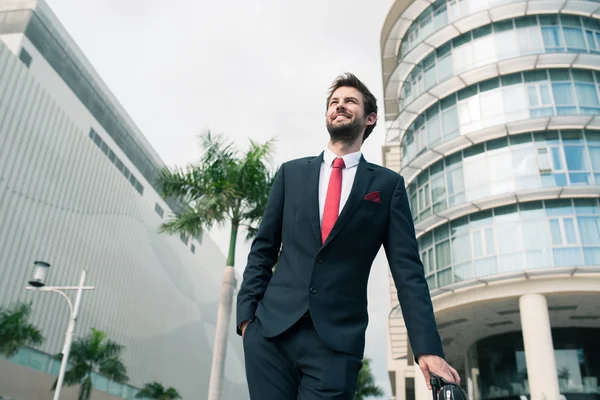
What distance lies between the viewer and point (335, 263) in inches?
86.0

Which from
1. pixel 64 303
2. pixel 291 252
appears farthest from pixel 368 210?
pixel 64 303

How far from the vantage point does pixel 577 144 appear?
20781mm

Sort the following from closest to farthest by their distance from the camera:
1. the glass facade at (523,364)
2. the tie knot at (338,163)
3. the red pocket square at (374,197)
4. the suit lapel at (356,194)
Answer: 1. the suit lapel at (356,194)
2. the red pocket square at (374,197)
3. the tie knot at (338,163)
4. the glass facade at (523,364)

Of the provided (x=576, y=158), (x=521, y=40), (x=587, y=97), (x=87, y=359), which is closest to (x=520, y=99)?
(x=587, y=97)

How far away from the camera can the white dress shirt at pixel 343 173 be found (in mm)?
2348

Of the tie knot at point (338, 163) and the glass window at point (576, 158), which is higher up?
the glass window at point (576, 158)

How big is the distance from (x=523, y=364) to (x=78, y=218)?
32626mm

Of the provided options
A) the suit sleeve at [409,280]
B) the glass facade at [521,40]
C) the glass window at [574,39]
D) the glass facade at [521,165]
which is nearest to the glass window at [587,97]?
the glass facade at [521,165]

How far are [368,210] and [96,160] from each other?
45.8 meters

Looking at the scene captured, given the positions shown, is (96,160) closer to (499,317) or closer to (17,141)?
(17,141)

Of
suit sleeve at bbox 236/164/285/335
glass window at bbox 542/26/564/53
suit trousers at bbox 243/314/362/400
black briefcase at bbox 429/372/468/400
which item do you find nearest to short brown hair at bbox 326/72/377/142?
suit sleeve at bbox 236/164/285/335

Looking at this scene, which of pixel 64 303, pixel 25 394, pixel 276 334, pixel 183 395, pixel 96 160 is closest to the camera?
pixel 276 334

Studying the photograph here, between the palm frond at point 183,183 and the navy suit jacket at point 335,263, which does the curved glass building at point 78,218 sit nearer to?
the palm frond at point 183,183

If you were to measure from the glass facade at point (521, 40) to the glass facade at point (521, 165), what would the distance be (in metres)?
3.90
